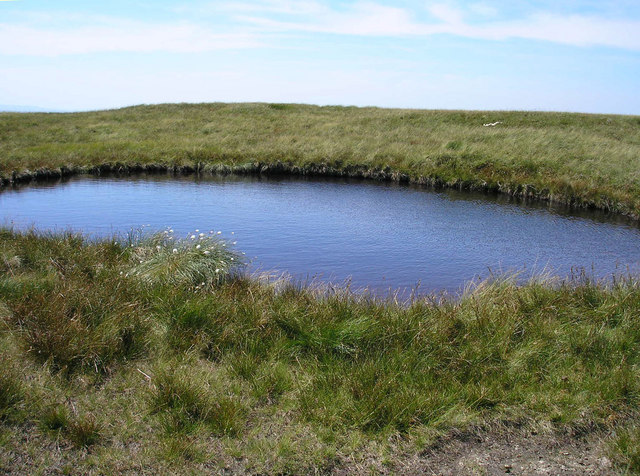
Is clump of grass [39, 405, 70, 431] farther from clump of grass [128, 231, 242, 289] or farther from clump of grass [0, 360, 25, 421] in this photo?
clump of grass [128, 231, 242, 289]

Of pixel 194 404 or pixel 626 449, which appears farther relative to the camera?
pixel 194 404

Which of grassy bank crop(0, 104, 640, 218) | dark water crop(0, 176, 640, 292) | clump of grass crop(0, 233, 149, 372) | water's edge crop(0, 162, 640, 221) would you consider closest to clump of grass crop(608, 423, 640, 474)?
clump of grass crop(0, 233, 149, 372)

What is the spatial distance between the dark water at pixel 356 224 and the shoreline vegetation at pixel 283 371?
3229mm

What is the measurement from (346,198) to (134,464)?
Answer: 18466 mm

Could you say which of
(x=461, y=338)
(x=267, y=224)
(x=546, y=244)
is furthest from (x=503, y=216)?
(x=461, y=338)

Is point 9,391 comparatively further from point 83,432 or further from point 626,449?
point 626,449

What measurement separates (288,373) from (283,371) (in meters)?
0.06

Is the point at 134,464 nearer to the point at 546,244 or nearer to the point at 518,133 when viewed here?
the point at 546,244

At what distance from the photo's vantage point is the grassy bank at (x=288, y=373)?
4855 millimetres

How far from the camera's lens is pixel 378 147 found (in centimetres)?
3091

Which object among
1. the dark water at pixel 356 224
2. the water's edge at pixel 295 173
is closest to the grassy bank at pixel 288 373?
the dark water at pixel 356 224

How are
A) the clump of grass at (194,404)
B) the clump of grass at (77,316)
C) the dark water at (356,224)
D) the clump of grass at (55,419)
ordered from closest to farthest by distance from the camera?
the clump of grass at (55,419), the clump of grass at (194,404), the clump of grass at (77,316), the dark water at (356,224)

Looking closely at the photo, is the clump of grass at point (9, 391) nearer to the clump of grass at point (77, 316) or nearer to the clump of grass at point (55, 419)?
the clump of grass at point (55, 419)

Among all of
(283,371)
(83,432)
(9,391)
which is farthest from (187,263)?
(83,432)
